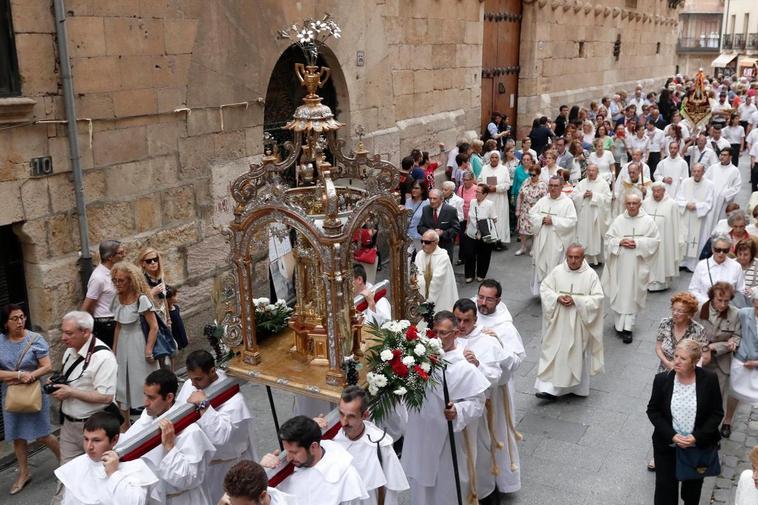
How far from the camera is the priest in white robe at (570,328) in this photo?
7965 millimetres

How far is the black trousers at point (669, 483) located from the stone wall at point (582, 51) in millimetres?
14785

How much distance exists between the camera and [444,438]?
5.73 metres

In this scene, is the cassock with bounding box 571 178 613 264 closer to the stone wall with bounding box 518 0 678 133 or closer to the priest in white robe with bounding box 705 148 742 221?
the priest in white robe with bounding box 705 148 742 221

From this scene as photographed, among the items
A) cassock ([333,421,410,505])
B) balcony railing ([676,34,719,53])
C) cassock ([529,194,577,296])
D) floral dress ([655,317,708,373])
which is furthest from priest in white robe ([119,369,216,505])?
balcony railing ([676,34,719,53])

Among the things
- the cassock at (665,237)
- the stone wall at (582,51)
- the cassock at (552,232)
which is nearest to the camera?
the cassock at (552,232)

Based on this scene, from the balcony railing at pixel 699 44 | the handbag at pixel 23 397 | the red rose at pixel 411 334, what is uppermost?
the balcony railing at pixel 699 44

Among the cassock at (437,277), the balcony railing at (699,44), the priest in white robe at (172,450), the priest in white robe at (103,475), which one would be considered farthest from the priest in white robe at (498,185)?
the balcony railing at (699,44)

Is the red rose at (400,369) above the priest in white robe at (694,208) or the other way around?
above

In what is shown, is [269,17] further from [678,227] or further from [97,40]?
[678,227]

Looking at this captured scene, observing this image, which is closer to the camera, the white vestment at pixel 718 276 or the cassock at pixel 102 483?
the cassock at pixel 102 483

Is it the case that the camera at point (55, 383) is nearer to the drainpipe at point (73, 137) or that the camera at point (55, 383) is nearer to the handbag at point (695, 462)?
the drainpipe at point (73, 137)

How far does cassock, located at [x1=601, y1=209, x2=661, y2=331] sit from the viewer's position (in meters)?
9.89

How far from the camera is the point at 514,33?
62.4 feet

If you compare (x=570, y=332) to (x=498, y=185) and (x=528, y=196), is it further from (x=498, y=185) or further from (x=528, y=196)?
(x=498, y=185)
